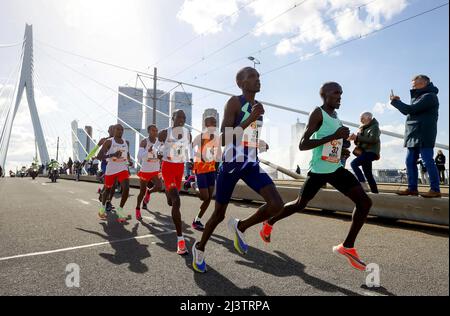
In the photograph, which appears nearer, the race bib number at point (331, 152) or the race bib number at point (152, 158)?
the race bib number at point (331, 152)

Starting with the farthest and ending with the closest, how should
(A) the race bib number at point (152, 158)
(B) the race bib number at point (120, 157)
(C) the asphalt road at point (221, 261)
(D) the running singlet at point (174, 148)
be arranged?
(A) the race bib number at point (152, 158) → (B) the race bib number at point (120, 157) → (D) the running singlet at point (174, 148) → (C) the asphalt road at point (221, 261)

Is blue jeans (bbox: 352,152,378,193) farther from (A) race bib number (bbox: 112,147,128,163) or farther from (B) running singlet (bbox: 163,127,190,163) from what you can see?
(A) race bib number (bbox: 112,147,128,163)

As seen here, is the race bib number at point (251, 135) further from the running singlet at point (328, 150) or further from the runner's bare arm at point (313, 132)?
the running singlet at point (328, 150)

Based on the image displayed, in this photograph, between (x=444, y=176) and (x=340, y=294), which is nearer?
(x=340, y=294)

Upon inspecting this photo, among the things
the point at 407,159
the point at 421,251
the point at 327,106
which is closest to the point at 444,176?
the point at 407,159

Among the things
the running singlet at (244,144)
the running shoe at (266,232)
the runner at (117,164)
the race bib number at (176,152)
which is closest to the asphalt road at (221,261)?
the running shoe at (266,232)

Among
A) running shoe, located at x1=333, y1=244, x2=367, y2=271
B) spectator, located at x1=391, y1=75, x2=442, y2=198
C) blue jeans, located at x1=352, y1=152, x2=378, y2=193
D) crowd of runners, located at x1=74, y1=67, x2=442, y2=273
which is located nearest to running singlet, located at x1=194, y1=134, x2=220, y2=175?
crowd of runners, located at x1=74, y1=67, x2=442, y2=273

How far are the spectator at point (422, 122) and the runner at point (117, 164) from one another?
205 inches

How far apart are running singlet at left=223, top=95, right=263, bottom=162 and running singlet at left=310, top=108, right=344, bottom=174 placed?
2.38ft

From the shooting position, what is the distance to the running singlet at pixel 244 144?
3287 millimetres
